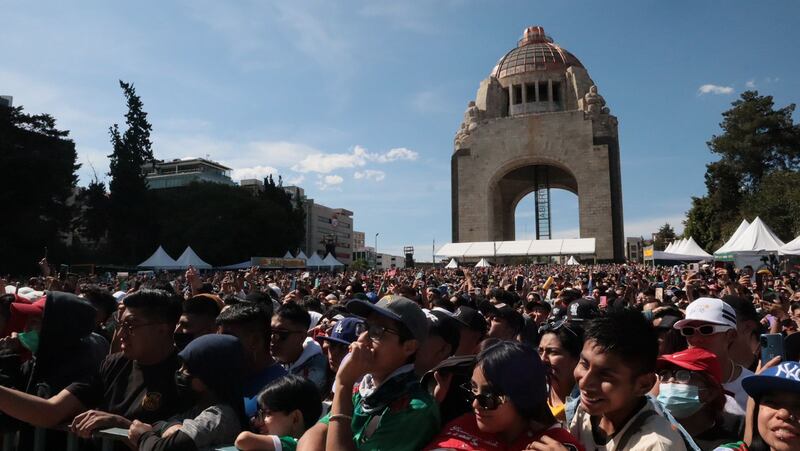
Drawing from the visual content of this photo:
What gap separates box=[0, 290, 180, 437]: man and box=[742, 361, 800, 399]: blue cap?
2573 millimetres

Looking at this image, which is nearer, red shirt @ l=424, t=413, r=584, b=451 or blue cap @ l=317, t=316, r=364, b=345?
red shirt @ l=424, t=413, r=584, b=451

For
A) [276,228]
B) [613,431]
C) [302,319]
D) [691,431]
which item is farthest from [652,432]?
[276,228]

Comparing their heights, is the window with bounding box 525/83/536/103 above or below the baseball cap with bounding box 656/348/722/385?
above

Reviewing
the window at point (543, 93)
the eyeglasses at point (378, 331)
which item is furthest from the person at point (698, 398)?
the window at point (543, 93)

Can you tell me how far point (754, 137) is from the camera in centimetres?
4038

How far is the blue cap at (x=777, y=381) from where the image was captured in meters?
1.82

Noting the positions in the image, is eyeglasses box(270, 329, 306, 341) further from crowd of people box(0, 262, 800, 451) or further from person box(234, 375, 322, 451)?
person box(234, 375, 322, 451)

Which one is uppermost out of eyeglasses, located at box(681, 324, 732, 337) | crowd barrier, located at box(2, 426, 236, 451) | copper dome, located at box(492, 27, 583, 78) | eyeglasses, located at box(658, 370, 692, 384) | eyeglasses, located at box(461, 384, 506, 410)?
copper dome, located at box(492, 27, 583, 78)

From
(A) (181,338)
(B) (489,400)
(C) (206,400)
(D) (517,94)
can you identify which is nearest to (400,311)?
(B) (489,400)

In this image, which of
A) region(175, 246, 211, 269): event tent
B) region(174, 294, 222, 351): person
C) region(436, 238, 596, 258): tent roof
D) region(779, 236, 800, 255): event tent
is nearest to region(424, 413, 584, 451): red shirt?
region(174, 294, 222, 351): person

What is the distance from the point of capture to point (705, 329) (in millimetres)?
3592

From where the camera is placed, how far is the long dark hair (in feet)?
6.39

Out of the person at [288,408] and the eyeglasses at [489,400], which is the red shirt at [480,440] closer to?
the eyeglasses at [489,400]

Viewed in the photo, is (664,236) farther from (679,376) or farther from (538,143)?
(679,376)
